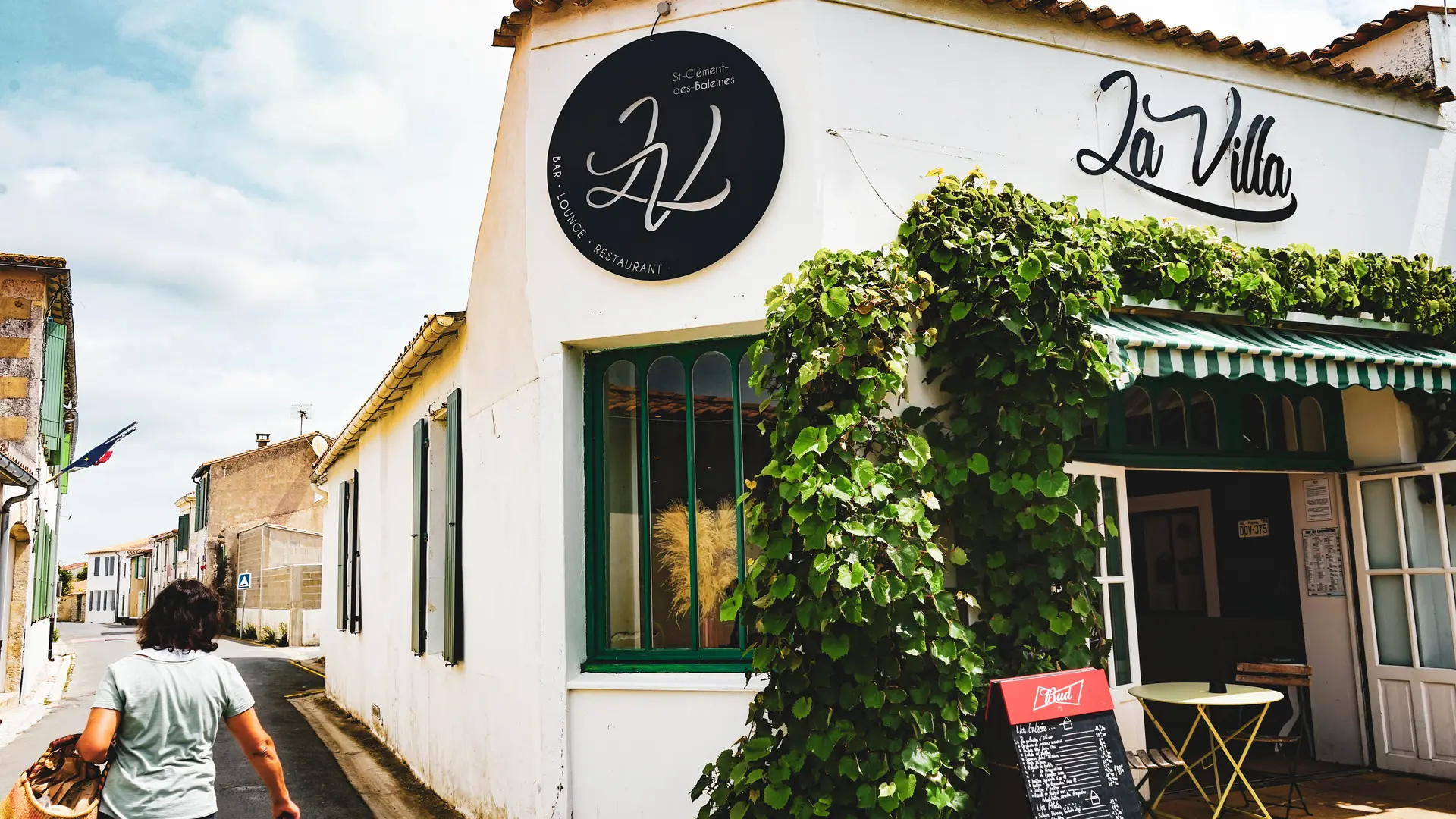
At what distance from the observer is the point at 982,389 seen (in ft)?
16.5

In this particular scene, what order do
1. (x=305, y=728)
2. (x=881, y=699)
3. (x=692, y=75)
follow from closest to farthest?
(x=881, y=699) → (x=692, y=75) → (x=305, y=728)

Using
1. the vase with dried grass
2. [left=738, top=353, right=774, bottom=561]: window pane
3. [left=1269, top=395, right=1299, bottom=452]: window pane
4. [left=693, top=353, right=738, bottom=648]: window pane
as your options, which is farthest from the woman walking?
[left=1269, top=395, right=1299, bottom=452]: window pane

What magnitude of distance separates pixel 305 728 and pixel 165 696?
920 centimetres

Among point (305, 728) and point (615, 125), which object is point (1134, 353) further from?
point (305, 728)

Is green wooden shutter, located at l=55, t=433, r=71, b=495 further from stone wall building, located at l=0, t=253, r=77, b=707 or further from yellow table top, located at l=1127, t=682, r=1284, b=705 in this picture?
yellow table top, located at l=1127, t=682, r=1284, b=705

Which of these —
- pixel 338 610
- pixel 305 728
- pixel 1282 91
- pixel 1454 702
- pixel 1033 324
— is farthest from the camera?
pixel 338 610

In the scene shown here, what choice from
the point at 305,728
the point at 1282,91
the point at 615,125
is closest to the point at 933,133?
the point at 615,125

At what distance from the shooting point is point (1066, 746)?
4.48 meters

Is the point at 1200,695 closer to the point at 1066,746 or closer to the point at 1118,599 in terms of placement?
the point at 1118,599

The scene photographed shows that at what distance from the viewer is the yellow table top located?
17.0 feet

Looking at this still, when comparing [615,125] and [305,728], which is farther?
[305,728]

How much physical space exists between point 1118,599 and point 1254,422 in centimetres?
194

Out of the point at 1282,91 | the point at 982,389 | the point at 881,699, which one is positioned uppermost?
the point at 1282,91

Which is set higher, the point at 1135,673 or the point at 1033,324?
the point at 1033,324
